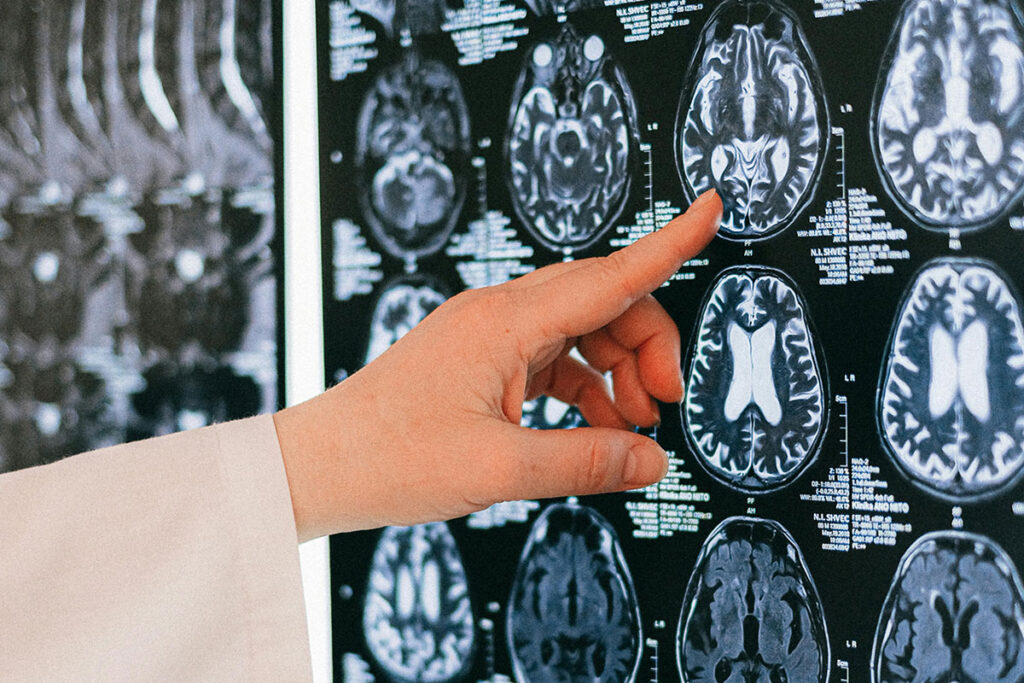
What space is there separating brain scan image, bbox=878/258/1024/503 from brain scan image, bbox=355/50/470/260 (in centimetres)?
50

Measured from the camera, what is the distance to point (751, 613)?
2.63 ft

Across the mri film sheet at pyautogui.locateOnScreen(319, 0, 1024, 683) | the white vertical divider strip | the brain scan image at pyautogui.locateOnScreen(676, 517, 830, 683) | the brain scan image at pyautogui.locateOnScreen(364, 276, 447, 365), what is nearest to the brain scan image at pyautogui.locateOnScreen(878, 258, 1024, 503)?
the mri film sheet at pyautogui.locateOnScreen(319, 0, 1024, 683)

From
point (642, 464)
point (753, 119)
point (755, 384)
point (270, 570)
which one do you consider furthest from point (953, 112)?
point (270, 570)

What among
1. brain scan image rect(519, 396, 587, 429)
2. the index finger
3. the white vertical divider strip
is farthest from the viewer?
the white vertical divider strip

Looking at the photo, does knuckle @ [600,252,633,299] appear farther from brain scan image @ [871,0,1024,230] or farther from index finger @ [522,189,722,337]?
brain scan image @ [871,0,1024,230]

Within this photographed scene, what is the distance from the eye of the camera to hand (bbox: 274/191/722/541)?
0.60 metres

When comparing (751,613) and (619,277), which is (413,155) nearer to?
(619,277)

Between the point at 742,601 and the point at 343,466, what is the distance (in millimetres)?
450

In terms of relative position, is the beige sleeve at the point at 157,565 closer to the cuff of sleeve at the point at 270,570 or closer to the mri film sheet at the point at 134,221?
the cuff of sleeve at the point at 270,570

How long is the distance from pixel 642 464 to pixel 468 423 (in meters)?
0.16

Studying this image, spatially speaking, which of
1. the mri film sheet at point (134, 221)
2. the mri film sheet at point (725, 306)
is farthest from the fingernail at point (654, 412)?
the mri film sheet at point (134, 221)

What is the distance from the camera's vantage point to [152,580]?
0.55 metres

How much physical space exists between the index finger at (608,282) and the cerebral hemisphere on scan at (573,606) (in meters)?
0.31

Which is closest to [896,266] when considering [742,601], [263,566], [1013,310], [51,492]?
[1013,310]
